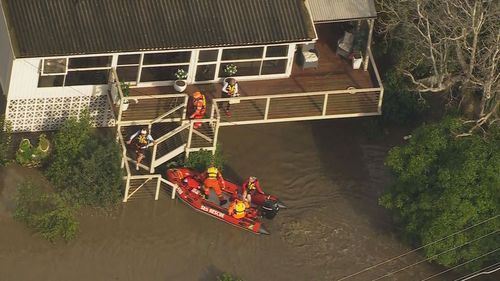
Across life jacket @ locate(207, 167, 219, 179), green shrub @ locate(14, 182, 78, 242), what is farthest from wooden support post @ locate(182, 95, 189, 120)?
green shrub @ locate(14, 182, 78, 242)

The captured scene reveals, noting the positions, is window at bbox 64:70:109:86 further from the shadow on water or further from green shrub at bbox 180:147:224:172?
the shadow on water

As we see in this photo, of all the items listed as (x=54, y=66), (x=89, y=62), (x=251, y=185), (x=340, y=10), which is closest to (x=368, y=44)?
(x=340, y=10)

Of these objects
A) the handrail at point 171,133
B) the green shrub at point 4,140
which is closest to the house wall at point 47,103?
the green shrub at point 4,140

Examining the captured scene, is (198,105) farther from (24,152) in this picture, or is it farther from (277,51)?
(24,152)

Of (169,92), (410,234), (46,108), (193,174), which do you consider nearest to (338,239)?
(410,234)

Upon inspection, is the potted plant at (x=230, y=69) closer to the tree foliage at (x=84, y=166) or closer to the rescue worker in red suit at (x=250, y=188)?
the rescue worker in red suit at (x=250, y=188)
